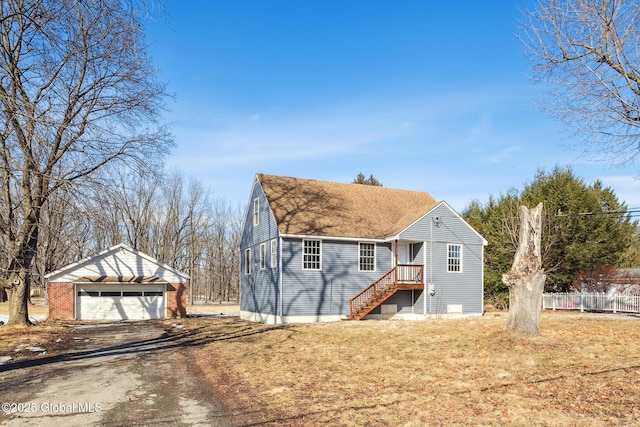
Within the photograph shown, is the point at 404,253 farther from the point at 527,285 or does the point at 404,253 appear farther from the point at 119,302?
the point at 119,302

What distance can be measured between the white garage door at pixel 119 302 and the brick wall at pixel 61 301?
419 mm

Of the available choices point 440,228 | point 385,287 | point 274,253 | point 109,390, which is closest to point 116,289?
point 274,253

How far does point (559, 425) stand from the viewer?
21.6 ft

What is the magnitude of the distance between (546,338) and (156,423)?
31.1ft

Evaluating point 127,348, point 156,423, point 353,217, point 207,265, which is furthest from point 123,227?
point 156,423

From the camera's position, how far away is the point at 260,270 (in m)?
26.7

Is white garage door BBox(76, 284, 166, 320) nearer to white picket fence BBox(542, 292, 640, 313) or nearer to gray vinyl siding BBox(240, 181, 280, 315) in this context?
gray vinyl siding BBox(240, 181, 280, 315)

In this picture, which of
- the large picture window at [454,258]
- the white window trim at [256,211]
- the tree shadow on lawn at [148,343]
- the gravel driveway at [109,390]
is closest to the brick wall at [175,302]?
the white window trim at [256,211]

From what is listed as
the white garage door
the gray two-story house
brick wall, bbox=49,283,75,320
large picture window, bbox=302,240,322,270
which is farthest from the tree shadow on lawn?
the white garage door

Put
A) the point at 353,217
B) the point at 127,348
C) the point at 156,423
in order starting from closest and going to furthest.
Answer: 1. the point at 156,423
2. the point at 127,348
3. the point at 353,217

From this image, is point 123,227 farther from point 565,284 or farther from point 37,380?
point 37,380

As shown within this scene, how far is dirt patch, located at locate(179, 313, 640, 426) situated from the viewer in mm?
7250

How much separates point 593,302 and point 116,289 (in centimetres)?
2798

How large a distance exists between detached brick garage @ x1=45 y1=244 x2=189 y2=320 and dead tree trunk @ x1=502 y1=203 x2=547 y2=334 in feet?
71.6
